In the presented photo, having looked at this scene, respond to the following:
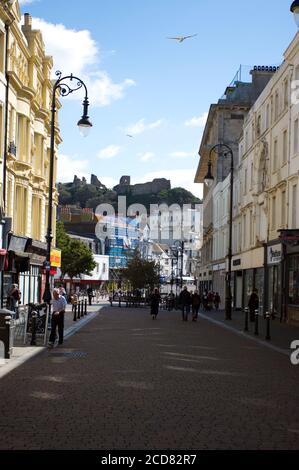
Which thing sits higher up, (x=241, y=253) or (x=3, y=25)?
(x=3, y=25)

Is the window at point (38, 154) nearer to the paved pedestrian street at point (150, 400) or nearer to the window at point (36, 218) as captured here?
the window at point (36, 218)

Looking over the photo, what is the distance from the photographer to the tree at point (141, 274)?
6436 cm

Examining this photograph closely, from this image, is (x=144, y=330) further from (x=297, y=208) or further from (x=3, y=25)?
(x=3, y=25)

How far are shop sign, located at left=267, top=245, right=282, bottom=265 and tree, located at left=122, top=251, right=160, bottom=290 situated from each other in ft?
87.4

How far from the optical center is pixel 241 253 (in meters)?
49.9

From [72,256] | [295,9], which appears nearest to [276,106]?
[295,9]

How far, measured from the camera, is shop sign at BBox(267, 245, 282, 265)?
35156mm

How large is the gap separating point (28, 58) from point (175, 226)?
107325 mm

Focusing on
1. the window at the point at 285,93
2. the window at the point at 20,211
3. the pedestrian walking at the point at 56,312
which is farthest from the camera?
the window at the point at 20,211

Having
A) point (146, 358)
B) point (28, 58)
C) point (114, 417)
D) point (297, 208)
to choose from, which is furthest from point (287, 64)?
point (114, 417)

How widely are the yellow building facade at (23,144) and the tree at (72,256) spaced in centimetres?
4073

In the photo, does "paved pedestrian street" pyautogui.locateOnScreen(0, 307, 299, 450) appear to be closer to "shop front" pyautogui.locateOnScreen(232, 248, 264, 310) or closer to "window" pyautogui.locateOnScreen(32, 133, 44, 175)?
"window" pyautogui.locateOnScreen(32, 133, 44, 175)

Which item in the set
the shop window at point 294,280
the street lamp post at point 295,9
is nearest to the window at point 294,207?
the shop window at point 294,280
